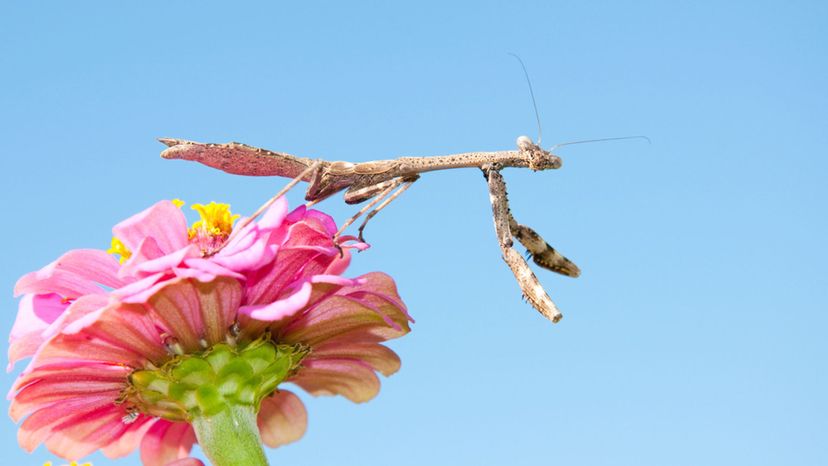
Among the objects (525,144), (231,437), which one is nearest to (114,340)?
(231,437)

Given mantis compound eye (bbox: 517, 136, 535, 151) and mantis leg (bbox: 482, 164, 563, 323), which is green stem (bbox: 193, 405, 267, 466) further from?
mantis compound eye (bbox: 517, 136, 535, 151)

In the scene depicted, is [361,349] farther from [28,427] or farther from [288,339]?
[28,427]

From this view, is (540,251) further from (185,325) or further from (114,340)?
(114,340)

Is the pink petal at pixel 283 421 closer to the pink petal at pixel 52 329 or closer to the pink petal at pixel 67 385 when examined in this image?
the pink petal at pixel 67 385

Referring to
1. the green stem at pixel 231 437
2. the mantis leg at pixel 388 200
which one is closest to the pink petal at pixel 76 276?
the green stem at pixel 231 437

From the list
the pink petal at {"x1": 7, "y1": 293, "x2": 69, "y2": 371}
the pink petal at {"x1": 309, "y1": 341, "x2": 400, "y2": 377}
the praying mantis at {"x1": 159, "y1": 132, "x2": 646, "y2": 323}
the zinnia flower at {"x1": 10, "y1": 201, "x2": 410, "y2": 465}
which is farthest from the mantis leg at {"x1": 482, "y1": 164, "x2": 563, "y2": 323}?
the pink petal at {"x1": 7, "y1": 293, "x2": 69, "y2": 371}

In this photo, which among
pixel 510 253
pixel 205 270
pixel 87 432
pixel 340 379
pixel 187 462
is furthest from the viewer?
pixel 510 253
